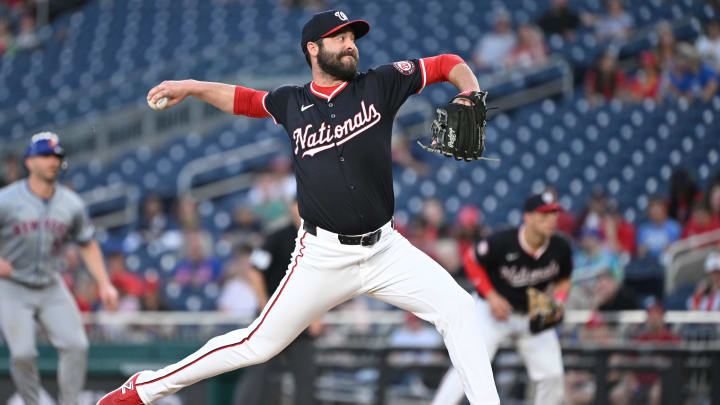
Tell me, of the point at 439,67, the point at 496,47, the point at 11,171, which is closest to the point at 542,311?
the point at 439,67

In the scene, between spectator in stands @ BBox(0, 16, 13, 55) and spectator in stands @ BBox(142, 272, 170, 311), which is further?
spectator in stands @ BBox(0, 16, 13, 55)

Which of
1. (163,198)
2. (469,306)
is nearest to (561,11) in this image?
(163,198)

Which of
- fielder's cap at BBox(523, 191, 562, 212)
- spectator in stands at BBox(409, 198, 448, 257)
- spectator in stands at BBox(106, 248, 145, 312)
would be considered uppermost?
fielder's cap at BBox(523, 191, 562, 212)

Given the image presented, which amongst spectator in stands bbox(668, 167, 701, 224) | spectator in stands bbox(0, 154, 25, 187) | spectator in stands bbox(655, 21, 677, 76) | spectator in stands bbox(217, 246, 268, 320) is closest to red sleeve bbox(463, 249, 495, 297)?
spectator in stands bbox(668, 167, 701, 224)

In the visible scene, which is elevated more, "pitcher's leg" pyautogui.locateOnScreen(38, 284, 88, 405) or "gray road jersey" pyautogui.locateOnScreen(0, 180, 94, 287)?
"gray road jersey" pyautogui.locateOnScreen(0, 180, 94, 287)

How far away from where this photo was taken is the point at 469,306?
4.69 m

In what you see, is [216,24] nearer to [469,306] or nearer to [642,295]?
[642,295]

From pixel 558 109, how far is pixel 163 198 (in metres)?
5.81

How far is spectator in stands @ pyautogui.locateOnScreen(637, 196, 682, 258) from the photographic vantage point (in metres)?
9.75

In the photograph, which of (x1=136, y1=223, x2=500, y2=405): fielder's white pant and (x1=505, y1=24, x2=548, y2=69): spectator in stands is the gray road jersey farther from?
(x1=505, y1=24, x2=548, y2=69): spectator in stands

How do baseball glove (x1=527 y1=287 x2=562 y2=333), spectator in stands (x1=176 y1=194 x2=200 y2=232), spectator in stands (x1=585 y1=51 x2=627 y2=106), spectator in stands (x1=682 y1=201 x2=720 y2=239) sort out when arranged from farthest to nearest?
1. spectator in stands (x1=176 y1=194 x2=200 y2=232)
2. spectator in stands (x1=585 y1=51 x2=627 y2=106)
3. spectator in stands (x1=682 y1=201 x2=720 y2=239)
4. baseball glove (x1=527 y1=287 x2=562 y2=333)

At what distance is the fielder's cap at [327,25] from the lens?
4629mm

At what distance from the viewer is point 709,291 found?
843 cm

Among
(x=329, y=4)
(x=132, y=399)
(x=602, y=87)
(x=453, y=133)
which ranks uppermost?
(x=329, y=4)
